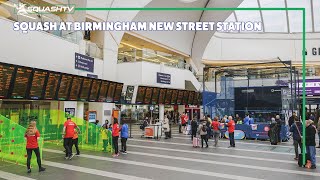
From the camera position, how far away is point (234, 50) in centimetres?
3856

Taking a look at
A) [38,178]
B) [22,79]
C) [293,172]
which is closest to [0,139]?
Result: [22,79]

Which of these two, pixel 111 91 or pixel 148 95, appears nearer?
pixel 111 91

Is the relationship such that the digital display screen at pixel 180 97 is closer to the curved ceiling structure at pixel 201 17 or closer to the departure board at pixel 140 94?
the departure board at pixel 140 94

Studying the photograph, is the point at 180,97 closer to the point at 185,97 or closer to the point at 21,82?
the point at 185,97

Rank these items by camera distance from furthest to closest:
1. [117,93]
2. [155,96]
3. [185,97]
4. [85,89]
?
[185,97], [155,96], [117,93], [85,89]

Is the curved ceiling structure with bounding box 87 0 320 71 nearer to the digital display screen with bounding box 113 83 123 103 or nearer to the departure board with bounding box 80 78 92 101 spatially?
the digital display screen with bounding box 113 83 123 103

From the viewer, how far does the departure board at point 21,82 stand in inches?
475

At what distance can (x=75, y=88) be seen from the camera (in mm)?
15312

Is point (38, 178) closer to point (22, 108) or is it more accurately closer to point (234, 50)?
point (22, 108)

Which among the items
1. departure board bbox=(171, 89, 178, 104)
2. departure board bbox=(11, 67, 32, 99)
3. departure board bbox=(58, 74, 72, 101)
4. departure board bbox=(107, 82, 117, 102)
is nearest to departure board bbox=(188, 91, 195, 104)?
departure board bbox=(171, 89, 178, 104)

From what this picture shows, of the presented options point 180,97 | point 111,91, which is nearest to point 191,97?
point 180,97

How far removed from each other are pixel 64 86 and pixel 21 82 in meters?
2.54

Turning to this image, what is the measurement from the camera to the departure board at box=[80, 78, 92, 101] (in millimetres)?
15858

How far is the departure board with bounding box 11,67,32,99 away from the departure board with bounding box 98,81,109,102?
5.23 metres
